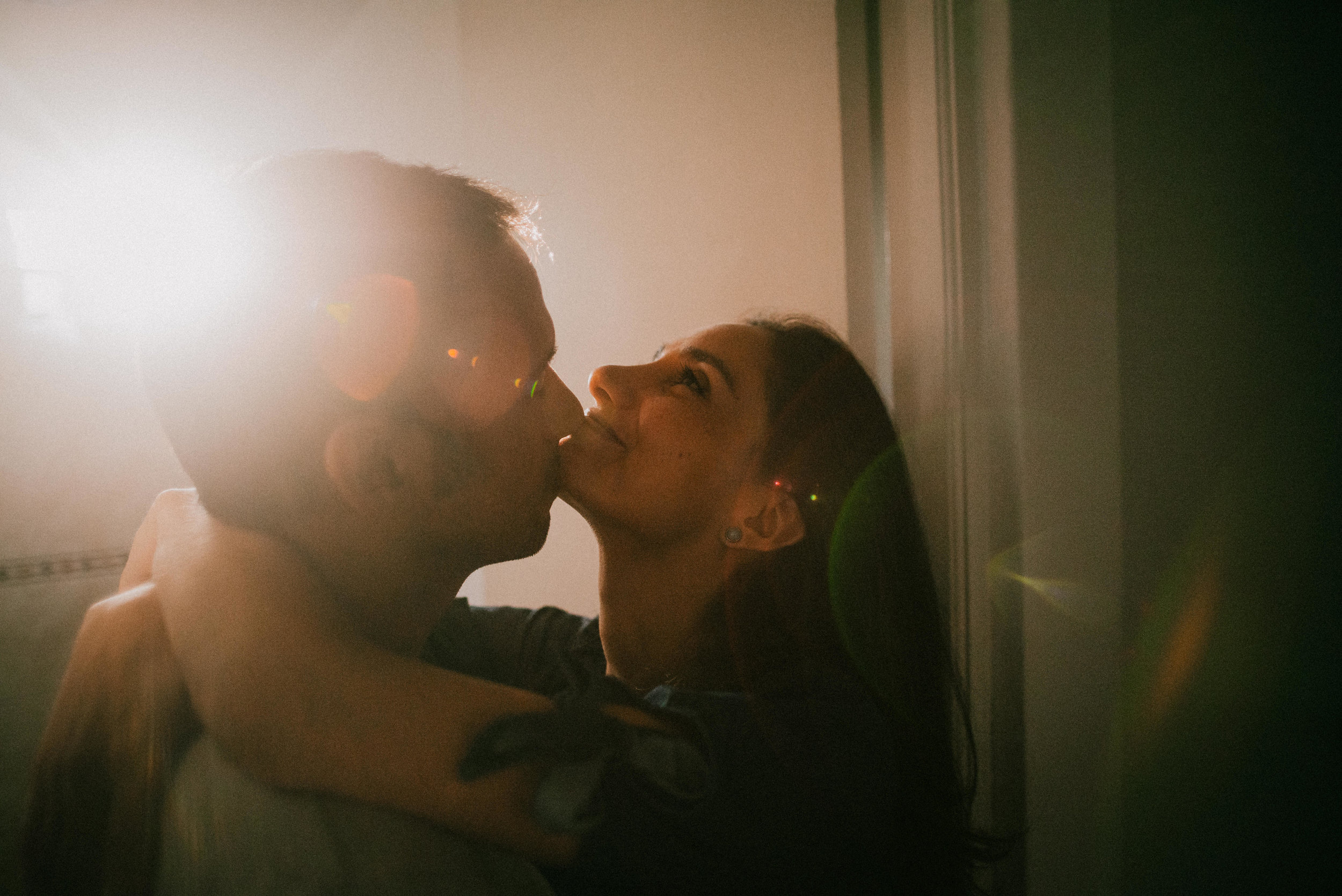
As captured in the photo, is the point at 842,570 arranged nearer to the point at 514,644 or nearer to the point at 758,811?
the point at 758,811

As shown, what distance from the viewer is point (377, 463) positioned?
57 cm

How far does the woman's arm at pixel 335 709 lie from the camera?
435 millimetres

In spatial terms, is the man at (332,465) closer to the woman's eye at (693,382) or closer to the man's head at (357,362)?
the man's head at (357,362)

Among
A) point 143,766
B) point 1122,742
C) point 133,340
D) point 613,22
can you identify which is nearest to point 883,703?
point 1122,742

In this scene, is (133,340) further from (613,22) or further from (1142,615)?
(1142,615)

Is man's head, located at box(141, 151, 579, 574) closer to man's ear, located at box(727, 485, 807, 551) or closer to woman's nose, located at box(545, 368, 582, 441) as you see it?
woman's nose, located at box(545, 368, 582, 441)

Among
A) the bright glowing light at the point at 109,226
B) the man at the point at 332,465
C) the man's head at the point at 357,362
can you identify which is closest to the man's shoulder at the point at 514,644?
the man at the point at 332,465

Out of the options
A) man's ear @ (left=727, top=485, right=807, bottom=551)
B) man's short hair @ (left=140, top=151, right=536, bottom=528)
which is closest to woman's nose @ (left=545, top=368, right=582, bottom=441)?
man's short hair @ (left=140, top=151, right=536, bottom=528)

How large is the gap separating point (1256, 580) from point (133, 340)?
1438 mm

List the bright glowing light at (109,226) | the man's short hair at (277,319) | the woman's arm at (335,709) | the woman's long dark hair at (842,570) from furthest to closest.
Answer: the woman's long dark hair at (842,570), the bright glowing light at (109,226), the man's short hair at (277,319), the woman's arm at (335,709)

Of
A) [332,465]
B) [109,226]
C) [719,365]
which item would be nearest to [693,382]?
[719,365]

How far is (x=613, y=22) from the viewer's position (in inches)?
38.9

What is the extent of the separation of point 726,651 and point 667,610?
10 cm

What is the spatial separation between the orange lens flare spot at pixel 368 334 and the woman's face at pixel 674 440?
235 mm
